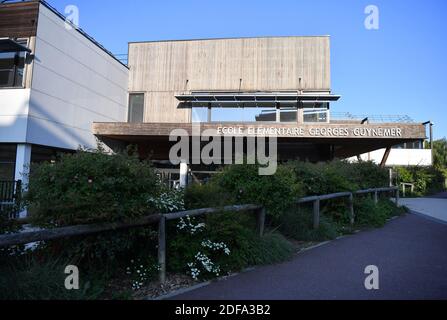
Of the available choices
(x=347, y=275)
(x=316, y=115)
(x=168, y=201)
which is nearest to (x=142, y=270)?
(x=168, y=201)

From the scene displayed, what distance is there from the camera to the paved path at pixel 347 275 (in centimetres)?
442

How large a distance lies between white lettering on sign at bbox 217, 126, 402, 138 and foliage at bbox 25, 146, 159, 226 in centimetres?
1112

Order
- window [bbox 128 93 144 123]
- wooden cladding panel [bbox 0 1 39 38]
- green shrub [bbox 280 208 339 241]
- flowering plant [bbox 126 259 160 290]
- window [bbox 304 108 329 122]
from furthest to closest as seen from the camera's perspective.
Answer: window [bbox 128 93 144 123]
window [bbox 304 108 329 122]
wooden cladding panel [bbox 0 1 39 38]
green shrub [bbox 280 208 339 241]
flowering plant [bbox 126 259 160 290]

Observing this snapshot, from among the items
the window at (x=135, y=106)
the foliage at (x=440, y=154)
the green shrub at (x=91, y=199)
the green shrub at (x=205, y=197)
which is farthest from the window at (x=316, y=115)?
the foliage at (x=440, y=154)

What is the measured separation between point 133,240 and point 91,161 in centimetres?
119

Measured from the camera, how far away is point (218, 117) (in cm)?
1939

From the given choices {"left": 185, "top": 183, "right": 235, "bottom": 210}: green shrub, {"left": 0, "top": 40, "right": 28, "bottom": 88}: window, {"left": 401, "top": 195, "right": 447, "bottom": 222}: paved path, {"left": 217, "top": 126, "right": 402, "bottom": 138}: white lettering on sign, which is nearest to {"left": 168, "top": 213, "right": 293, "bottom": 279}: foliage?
{"left": 185, "top": 183, "right": 235, "bottom": 210}: green shrub

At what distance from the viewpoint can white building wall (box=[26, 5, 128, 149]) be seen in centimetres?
1292

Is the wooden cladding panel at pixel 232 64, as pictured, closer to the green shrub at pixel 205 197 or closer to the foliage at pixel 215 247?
the green shrub at pixel 205 197

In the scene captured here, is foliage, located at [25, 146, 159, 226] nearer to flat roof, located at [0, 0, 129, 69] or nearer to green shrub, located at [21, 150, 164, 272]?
green shrub, located at [21, 150, 164, 272]

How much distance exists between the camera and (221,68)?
65.7 ft

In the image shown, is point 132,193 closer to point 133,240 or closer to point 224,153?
point 133,240
